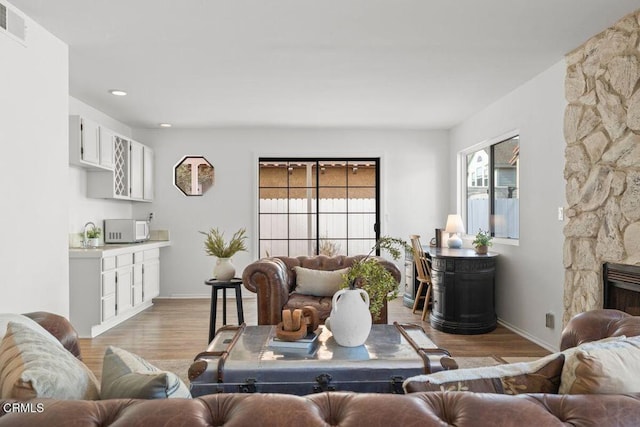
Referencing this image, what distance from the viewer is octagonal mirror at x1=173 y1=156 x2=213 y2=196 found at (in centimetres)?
711

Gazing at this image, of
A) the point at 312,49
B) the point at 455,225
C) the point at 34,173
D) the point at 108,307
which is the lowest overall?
the point at 108,307

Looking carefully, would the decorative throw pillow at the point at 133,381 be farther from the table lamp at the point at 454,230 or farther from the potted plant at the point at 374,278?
the table lamp at the point at 454,230

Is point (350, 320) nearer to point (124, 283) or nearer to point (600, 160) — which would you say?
point (600, 160)

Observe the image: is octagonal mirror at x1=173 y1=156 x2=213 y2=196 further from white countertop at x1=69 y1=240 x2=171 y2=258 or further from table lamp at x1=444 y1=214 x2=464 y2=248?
table lamp at x1=444 y1=214 x2=464 y2=248

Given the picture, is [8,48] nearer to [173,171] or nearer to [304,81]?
[304,81]

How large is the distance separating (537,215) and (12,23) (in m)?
4.49

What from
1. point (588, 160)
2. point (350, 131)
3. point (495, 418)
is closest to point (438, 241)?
point (350, 131)

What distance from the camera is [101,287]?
4.88 meters

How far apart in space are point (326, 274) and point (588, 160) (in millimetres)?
2424

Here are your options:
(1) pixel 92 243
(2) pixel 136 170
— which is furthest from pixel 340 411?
(2) pixel 136 170

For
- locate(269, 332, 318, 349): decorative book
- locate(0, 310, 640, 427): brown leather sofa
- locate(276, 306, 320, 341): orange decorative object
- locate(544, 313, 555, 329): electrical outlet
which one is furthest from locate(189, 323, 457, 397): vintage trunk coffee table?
locate(544, 313, 555, 329): electrical outlet

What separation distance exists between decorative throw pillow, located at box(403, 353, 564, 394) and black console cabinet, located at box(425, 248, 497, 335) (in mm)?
3780

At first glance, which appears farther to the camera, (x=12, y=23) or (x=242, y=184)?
(x=242, y=184)

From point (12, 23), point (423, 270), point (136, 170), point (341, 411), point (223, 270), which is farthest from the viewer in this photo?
point (136, 170)
